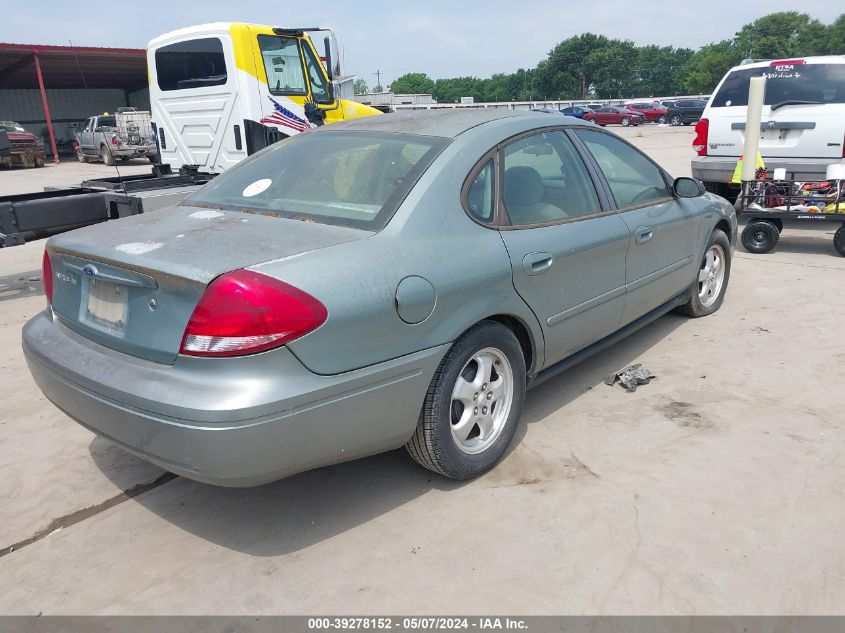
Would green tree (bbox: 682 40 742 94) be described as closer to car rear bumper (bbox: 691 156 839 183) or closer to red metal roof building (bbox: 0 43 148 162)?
red metal roof building (bbox: 0 43 148 162)

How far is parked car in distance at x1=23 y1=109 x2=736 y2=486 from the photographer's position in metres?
2.38

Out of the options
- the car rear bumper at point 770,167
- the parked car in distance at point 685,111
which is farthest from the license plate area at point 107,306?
the parked car in distance at point 685,111

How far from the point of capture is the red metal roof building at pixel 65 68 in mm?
25469

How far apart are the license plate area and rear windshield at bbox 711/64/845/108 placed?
7.88 m

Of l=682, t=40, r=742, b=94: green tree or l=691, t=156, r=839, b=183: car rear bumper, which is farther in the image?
l=682, t=40, r=742, b=94: green tree

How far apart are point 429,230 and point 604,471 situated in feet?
4.61

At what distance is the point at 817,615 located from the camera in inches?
92.7

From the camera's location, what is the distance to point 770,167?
310 inches

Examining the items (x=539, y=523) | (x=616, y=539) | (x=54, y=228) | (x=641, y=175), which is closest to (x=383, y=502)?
(x=539, y=523)

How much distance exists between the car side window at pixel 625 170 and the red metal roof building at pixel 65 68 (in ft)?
72.0

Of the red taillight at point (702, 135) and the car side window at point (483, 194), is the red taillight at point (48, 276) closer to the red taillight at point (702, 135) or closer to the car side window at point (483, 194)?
the car side window at point (483, 194)

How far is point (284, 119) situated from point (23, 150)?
2100cm

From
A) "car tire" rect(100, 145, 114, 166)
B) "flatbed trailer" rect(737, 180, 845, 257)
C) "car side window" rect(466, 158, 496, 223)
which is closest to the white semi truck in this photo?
"car side window" rect(466, 158, 496, 223)

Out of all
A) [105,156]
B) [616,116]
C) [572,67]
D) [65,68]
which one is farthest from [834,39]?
[105,156]
